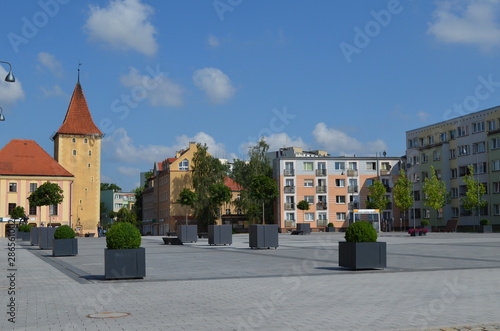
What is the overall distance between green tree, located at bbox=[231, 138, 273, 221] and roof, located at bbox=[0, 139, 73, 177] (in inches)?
982

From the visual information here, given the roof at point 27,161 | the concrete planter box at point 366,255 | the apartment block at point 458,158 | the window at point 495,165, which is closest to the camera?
the concrete planter box at point 366,255

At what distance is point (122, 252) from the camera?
587 inches

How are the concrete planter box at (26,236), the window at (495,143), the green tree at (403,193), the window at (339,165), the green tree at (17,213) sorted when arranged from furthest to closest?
the window at (339,165)
the green tree at (403,193)
the window at (495,143)
the green tree at (17,213)
the concrete planter box at (26,236)

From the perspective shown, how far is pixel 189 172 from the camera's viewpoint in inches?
4006

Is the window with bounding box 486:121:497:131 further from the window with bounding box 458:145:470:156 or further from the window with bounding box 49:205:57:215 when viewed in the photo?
the window with bounding box 49:205:57:215

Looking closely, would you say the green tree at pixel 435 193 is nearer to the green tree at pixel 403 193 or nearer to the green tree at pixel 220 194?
the green tree at pixel 403 193

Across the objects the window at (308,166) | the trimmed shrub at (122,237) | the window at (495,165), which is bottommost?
the trimmed shrub at (122,237)

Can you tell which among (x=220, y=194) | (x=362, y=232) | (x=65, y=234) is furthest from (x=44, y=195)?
(x=362, y=232)

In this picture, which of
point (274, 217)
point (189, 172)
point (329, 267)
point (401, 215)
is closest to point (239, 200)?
point (274, 217)

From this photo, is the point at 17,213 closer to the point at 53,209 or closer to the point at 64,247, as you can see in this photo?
the point at 53,209

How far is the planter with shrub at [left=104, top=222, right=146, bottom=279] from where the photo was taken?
14.8 m

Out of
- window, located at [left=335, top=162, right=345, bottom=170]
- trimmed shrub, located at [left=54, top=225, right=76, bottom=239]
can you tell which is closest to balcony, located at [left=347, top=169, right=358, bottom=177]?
window, located at [left=335, top=162, right=345, bottom=170]

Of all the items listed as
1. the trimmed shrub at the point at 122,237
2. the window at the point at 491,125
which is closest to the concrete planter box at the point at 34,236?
the trimmed shrub at the point at 122,237

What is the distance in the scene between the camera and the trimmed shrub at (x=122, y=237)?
14.8 metres
